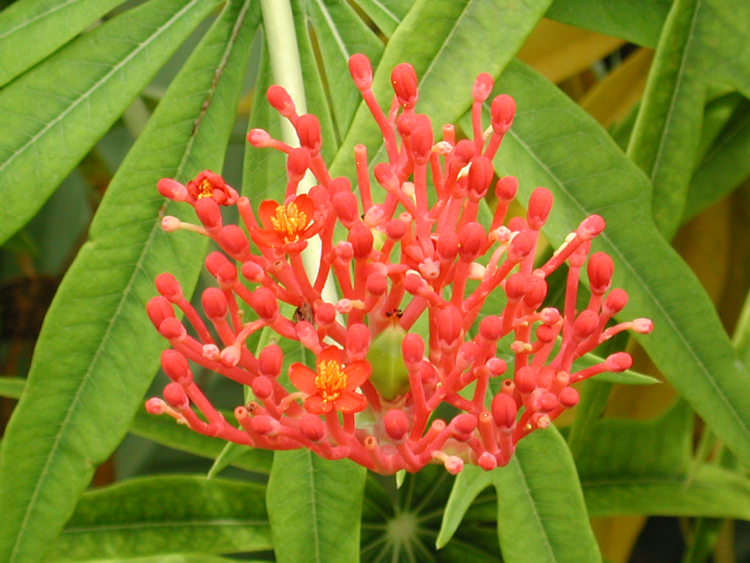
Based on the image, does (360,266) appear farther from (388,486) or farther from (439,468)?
(388,486)

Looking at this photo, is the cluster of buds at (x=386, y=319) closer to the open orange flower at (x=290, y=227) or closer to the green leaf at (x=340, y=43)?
the open orange flower at (x=290, y=227)

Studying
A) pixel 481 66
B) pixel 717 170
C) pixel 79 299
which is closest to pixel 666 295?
pixel 481 66

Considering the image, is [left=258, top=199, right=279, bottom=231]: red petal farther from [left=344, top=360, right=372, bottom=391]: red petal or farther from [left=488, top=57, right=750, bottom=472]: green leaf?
[left=488, top=57, right=750, bottom=472]: green leaf

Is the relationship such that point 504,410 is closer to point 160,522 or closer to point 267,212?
point 267,212

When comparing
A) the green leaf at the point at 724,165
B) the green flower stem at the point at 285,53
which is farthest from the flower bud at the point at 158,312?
the green leaf at the point at 724,165

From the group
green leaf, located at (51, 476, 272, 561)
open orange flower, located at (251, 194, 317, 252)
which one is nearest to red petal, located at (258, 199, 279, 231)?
open orange flower, located at (251, 194, 317, 252)
